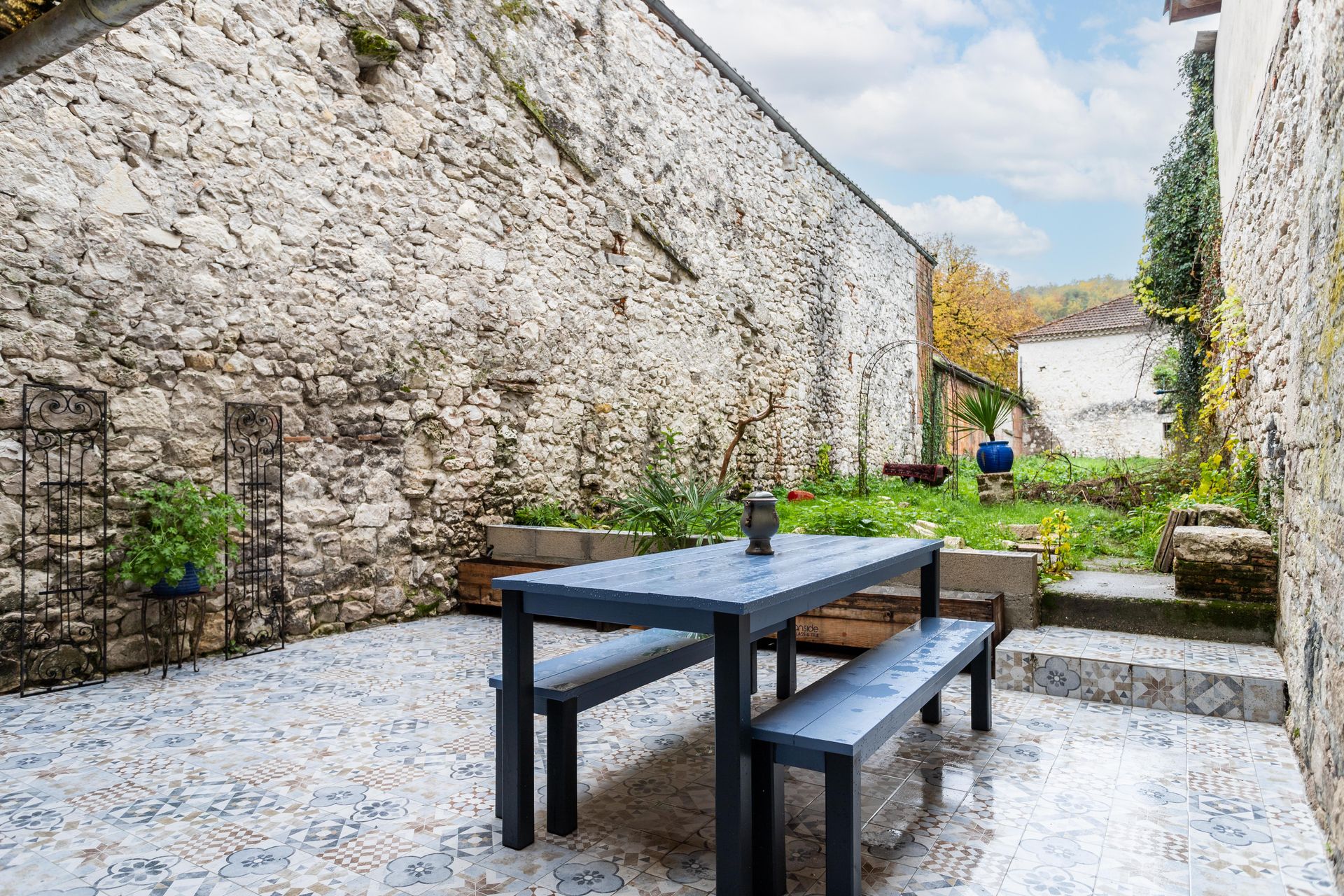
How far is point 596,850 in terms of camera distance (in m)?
1.90

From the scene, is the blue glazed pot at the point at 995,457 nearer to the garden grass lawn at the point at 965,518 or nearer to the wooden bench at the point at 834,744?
the garden grass lawn at the point at 965,518

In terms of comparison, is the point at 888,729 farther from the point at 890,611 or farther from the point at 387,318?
the point at 387,318

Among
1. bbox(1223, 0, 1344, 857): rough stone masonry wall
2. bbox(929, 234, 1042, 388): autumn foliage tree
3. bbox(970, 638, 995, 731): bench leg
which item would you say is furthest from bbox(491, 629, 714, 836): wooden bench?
bbox(929, 234, 1042, 388): autumn foliage tree

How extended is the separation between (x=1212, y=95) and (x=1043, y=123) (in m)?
39.4

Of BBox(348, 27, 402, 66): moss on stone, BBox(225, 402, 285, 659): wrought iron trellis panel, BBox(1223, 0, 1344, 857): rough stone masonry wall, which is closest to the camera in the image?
BBox(1223, 0, 1344, 857): rough stone masonry wall

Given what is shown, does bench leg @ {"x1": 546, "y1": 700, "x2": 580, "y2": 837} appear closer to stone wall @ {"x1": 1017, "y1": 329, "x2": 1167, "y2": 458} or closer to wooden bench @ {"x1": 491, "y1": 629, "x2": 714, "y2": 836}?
wooden bench @ {"x1": 491, "y1": 629, "x2": 714, "y2": 836}

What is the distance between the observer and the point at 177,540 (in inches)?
136

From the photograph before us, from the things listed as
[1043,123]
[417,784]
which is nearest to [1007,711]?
[417,784]

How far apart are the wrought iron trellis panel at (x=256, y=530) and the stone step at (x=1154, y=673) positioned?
371cm

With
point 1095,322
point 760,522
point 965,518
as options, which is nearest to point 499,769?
point 760,522

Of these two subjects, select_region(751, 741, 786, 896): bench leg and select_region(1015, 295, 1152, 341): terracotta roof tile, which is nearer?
select_region(751, 741, 786, 896): bench leg

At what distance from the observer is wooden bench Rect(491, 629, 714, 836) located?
2.02m

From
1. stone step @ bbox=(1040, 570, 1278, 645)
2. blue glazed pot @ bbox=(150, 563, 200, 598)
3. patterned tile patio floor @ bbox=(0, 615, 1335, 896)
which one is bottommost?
patterned tile patio floor @ bbox=(0, 615, 1335, 896)

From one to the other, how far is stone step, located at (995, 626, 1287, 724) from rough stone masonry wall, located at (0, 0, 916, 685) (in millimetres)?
3557
